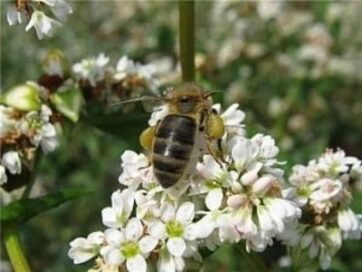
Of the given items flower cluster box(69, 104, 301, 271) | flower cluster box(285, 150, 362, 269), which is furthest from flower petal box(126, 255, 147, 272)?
flower cluster box(285, 150, 362, 269)

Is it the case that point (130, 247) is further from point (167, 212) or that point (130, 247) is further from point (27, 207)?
point (27, 207)

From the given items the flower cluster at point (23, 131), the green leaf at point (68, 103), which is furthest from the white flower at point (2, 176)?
the green leaf at point (68, 103)

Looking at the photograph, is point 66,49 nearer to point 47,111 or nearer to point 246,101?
point 246,101

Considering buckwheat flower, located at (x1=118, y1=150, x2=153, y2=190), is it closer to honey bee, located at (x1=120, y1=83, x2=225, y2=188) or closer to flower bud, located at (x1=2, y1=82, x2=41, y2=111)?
honey bee, located at (x1=120, y1=83, x2=225, y2=188)

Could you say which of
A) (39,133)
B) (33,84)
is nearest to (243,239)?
(39,133)

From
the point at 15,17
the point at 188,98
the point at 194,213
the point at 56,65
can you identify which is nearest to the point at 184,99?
the point at 188,98

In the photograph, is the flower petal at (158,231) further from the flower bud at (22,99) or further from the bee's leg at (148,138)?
the flower bud at (22,99)
